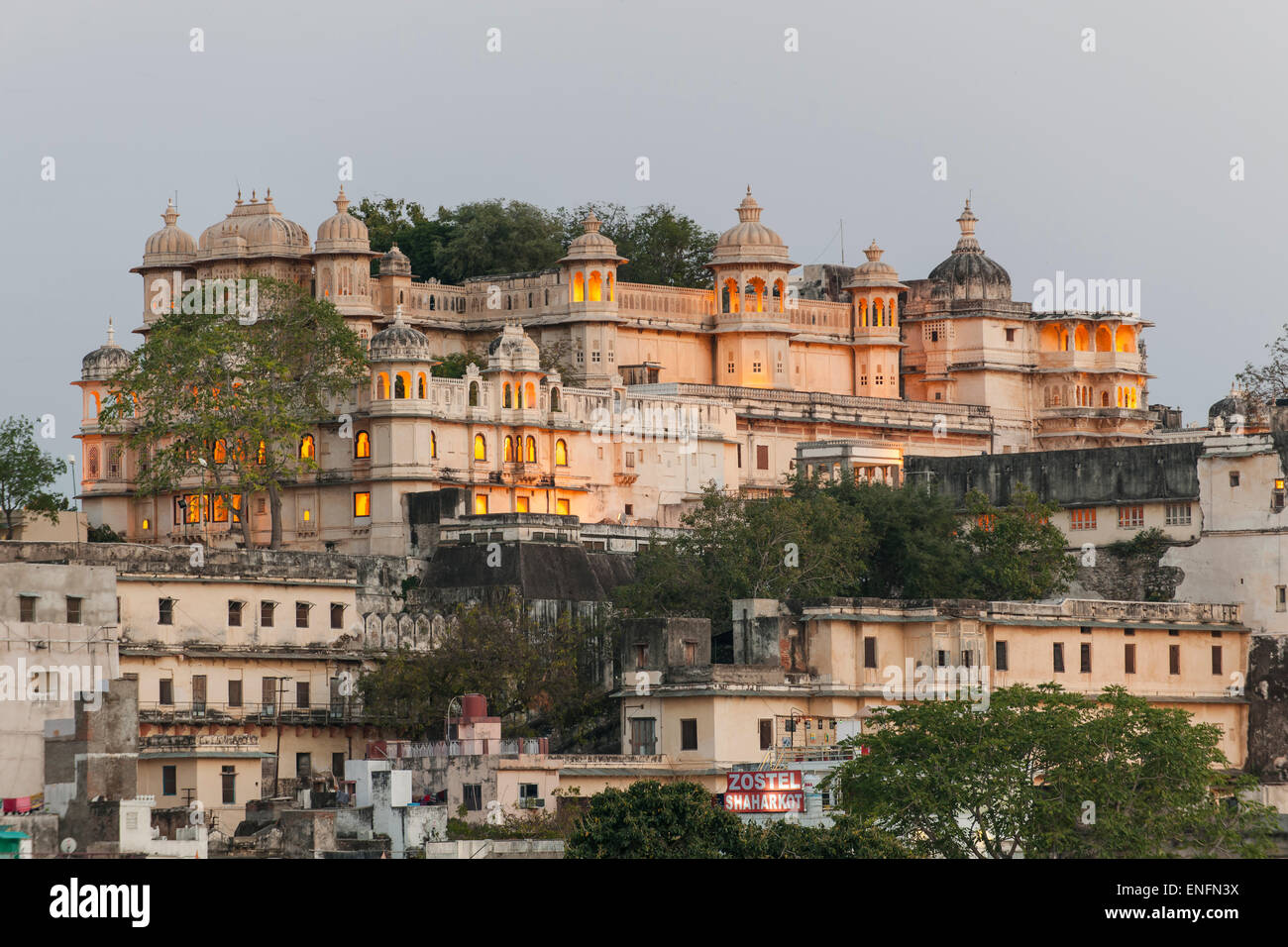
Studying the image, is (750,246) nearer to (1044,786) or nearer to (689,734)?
(689,734)

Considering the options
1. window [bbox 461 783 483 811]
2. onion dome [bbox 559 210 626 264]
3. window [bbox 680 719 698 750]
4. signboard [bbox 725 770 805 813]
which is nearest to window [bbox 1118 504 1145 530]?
window [bbox 680 719 698 750]

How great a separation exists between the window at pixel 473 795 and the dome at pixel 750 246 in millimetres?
45761

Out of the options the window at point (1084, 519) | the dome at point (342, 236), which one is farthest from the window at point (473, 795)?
the dome at point (342, 236)

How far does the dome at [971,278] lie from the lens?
345ft

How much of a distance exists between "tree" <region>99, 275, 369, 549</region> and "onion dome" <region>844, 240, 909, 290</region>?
90.2 feet

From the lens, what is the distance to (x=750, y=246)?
9738 centimetres

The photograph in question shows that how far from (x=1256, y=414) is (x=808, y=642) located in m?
27.1

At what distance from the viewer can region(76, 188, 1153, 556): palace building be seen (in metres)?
80.2

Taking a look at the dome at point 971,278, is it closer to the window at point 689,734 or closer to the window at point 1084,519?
the window at point 1084,519

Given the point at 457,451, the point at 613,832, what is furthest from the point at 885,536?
the point at 613,832

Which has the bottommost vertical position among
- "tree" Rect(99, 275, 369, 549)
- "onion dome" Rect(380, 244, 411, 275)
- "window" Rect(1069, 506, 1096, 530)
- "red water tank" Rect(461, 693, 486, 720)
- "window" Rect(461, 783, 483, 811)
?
"window" Rect(461, 783, 483, 811)

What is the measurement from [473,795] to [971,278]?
5625 centimetres

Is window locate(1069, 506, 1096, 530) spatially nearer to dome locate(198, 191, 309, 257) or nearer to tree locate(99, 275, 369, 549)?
tree locate(99, 275, 369, 549)

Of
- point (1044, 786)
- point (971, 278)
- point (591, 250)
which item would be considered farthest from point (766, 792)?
point (971, 278)
